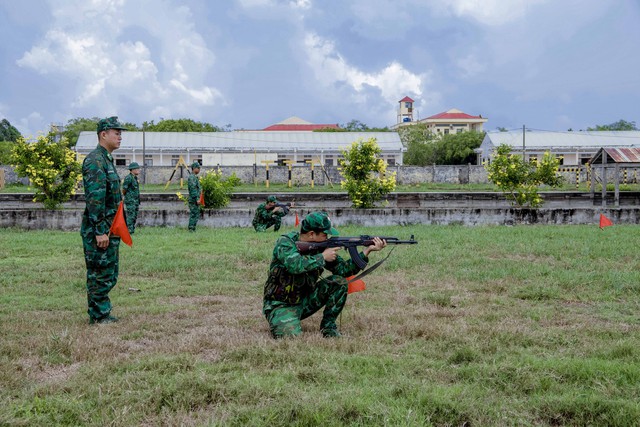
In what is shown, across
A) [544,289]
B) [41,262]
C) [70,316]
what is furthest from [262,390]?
[41,262]

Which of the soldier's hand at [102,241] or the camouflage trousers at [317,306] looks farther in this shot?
the soldier's hand at [102,241]

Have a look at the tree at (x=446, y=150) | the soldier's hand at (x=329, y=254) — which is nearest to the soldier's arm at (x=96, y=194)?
the soldier's hand at (x=329, y=254)

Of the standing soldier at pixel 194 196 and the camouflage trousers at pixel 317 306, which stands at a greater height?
the standing soldier at pixel 194 196

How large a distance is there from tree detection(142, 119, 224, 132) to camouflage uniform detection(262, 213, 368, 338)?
61.3 m

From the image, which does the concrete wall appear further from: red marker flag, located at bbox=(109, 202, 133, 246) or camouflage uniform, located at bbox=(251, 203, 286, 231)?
red marker flag, located at bbox=(109, 202, 133, 246)

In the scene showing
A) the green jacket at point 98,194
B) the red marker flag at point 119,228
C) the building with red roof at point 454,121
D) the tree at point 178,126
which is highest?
the building with red roof at point 454,121

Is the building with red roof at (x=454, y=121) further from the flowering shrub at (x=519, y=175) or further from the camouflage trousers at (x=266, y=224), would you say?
the camouflage trousers at (x=266, y=224)

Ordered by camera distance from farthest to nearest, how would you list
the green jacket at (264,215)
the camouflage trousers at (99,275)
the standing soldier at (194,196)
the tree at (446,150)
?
the tree at (446,150) → the standing soldier at (194,196) → the green jacket at (264,215) → the camouflage trousers at (99,275)

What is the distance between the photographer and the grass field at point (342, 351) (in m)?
3.88

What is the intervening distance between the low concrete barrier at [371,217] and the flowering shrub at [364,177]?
208cm

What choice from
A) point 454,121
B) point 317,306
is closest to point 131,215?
point 317,306

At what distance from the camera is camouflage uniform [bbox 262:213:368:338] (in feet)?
18.7

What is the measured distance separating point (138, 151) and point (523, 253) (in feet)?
144

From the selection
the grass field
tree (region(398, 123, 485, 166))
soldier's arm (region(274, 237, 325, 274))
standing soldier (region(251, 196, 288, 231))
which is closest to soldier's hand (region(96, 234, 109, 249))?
the grass field
